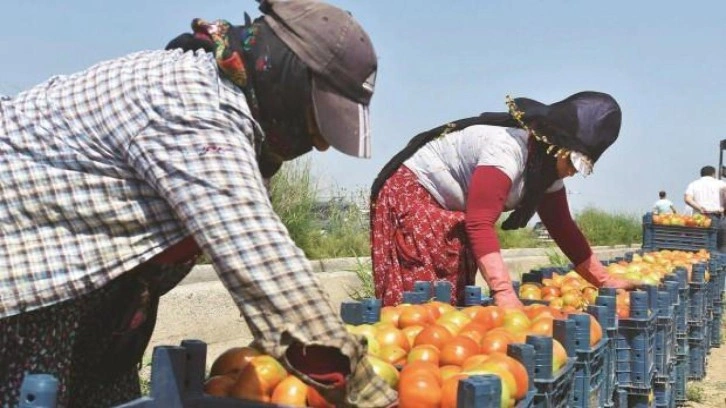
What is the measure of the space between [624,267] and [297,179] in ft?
14.0

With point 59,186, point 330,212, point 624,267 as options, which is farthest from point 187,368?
point 330,212

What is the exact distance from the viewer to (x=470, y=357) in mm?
2355

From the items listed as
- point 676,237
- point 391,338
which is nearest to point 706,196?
point 676,237

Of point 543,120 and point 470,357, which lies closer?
point 470,357

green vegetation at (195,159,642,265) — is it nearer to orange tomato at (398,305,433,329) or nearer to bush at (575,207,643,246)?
orange tomato at (398,305,433,329)

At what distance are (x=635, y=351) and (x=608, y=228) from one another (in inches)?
590

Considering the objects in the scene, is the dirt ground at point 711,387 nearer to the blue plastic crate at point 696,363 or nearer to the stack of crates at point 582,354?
the blue plastic crate at point 696,363

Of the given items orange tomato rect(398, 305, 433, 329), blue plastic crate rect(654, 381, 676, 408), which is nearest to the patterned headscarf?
orange tomato rect(398, 305, 433, 329)

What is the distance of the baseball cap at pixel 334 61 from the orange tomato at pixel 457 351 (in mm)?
742

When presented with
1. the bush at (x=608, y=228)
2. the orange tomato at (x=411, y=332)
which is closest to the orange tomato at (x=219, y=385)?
the orange tomato at (x=411, y=332)

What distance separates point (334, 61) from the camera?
1.82 m

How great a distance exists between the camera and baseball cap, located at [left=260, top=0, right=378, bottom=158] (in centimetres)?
182

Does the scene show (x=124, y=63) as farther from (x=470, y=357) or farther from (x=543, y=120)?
(x=543, y=120)

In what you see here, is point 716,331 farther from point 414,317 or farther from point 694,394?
point 414,317
